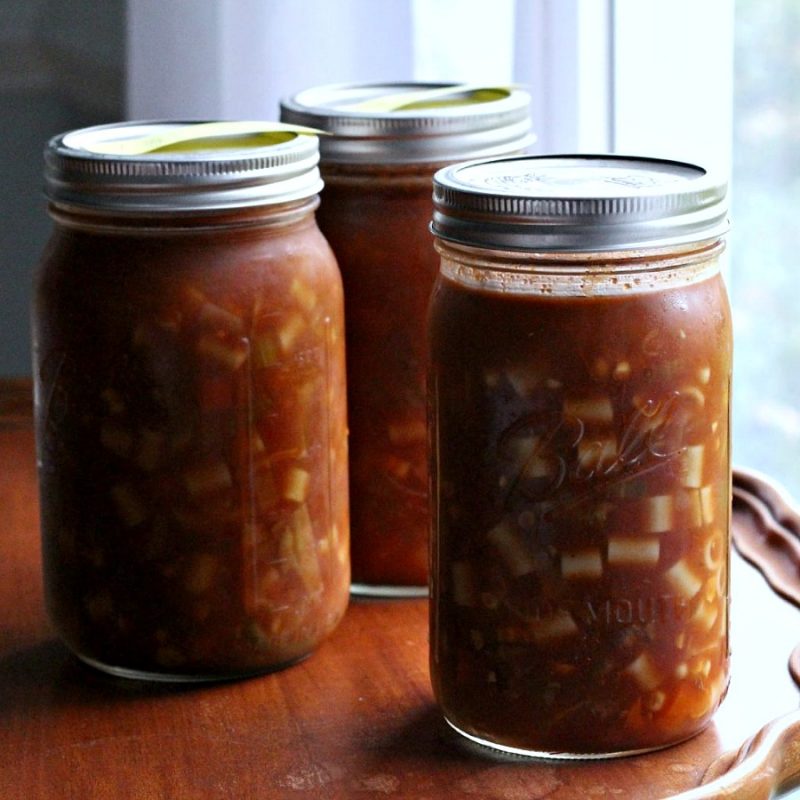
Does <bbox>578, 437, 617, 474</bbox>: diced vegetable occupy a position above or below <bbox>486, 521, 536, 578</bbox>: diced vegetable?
above

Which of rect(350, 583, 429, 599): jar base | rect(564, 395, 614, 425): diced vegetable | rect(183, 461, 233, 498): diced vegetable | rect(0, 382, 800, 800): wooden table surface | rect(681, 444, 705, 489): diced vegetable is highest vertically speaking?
rect(564, 395, 614, 425): diced vegetable

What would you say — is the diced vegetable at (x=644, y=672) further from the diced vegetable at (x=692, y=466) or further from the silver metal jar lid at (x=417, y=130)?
the silver metal jar lid at (x=417, y=130)

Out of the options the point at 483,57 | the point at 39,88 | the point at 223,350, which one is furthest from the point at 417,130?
the point at 39,88

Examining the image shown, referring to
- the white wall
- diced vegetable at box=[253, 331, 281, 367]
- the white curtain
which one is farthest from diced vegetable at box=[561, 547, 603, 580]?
the white wall

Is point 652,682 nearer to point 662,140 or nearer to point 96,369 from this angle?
point 96,369

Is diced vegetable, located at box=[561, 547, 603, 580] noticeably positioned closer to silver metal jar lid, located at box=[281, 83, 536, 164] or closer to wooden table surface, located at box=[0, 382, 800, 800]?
wooden table surface, located at box=[0, 382, 800, 800]

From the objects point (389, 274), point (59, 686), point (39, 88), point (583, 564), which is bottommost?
point (59, 686)

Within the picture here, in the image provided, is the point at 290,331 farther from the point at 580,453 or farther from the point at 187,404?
the point at 580,453
